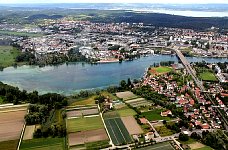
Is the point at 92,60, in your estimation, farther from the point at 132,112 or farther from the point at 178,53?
the point at 132,112

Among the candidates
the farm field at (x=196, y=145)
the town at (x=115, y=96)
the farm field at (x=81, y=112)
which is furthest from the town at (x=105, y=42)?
the farm field at (x=196, y=145)

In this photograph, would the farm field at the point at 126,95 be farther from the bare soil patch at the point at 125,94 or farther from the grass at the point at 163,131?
the grass at the point at 163,131

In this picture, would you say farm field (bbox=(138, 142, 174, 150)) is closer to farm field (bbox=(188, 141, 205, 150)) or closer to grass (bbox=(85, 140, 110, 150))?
farm field (bbox=(188, 141, 205, 150))

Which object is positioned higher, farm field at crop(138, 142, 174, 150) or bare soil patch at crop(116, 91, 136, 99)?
bare soil patch at crop(116, 91, 136, 99)

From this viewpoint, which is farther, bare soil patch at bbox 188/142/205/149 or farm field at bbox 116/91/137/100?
farm field at bbox 116/91/137/100

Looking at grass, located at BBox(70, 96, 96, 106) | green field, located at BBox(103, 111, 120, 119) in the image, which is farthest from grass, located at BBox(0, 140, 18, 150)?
grass, located at BBox(70, 96, 96, 106)

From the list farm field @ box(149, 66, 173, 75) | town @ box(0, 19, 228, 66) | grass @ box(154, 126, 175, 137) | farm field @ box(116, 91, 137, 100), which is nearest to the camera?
grass @ box(154, 126, 175, 137)

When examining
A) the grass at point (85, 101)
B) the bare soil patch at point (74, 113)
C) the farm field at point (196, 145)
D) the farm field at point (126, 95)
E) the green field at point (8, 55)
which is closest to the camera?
the farm field at point (196, 145)
